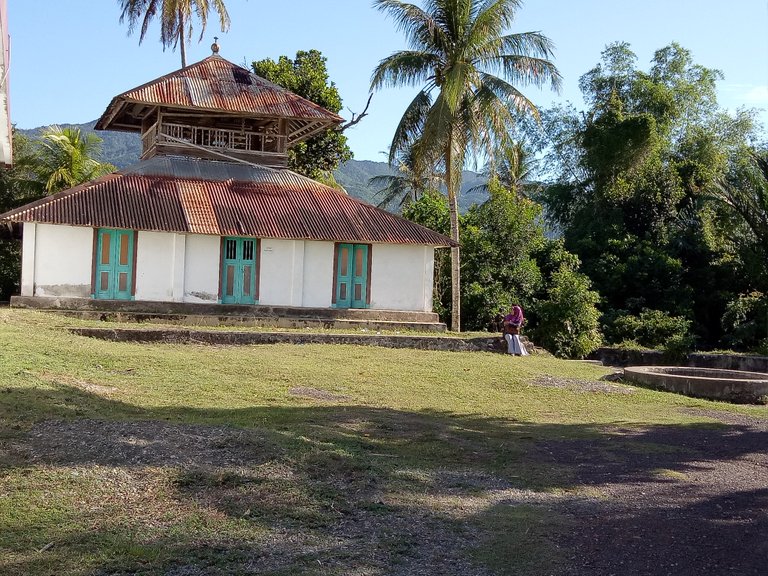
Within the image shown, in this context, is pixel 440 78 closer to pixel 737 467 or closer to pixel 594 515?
pixel 737 467

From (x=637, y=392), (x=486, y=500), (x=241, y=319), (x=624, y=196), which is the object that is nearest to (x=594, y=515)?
(x=486, y=500)

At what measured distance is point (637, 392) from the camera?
1641cm

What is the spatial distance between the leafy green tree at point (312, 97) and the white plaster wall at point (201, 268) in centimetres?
1123

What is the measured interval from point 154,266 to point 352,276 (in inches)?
210

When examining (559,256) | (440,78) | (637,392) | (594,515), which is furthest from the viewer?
(559,256)

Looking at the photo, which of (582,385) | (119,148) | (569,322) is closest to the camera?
(582,385)

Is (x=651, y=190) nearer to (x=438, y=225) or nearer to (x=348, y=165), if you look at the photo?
(x=438, y=225)

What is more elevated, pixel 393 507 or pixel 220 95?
pixel 220 95

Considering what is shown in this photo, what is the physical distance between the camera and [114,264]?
72.5 feet

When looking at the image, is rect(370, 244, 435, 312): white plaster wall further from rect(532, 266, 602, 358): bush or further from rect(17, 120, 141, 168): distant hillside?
rect(17, 120, 141, 168): distant hillside

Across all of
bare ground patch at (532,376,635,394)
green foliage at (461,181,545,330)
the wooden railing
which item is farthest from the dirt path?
the wooden railing

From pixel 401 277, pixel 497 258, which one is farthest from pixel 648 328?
pixel 401 277

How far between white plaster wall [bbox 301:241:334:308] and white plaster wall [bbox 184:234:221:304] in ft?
7.82

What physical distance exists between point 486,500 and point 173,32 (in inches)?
1258
